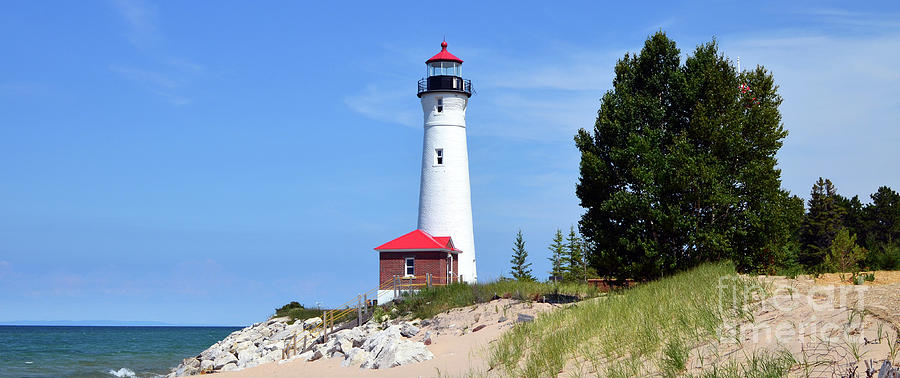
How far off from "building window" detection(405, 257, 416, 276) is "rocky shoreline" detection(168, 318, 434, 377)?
672cm

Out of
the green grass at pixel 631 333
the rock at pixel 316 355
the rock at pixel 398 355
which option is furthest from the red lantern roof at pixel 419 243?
the green grass at pixel 631 333

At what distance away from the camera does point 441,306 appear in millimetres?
26672

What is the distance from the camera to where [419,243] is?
4016 centimetres

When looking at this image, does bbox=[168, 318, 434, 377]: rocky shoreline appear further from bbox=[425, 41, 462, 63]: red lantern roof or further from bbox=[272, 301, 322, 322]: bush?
bbox=[425, 41, 462, 63]: red lantern roof

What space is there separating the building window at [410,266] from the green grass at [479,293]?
414 inches

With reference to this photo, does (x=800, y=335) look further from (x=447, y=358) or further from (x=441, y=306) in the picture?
(x=441, y=306)

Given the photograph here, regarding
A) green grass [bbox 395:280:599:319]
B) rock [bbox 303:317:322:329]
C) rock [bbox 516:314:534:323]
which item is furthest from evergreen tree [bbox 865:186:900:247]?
rock [bbox 516:314:534:323]

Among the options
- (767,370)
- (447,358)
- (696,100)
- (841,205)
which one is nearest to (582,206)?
(696,100)

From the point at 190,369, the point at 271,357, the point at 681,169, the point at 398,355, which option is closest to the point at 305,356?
the point at 271,357

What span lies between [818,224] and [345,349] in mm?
42461

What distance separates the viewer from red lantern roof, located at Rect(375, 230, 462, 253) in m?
39.9

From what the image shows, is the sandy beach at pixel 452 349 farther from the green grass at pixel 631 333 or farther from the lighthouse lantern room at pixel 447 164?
the lighthouse lantern room at pixel 447 164

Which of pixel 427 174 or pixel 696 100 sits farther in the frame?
pixel 427 174

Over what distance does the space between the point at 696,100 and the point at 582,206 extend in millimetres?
5276
